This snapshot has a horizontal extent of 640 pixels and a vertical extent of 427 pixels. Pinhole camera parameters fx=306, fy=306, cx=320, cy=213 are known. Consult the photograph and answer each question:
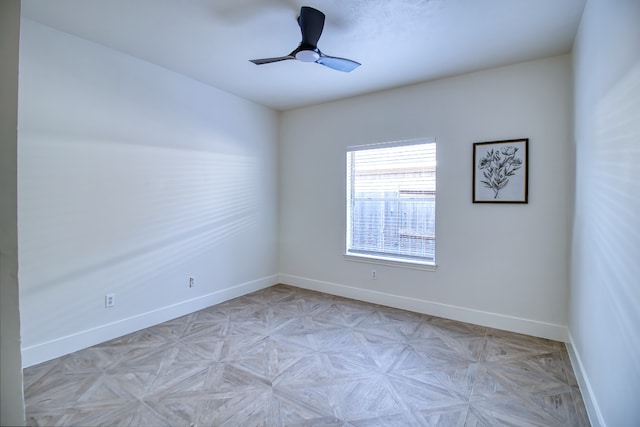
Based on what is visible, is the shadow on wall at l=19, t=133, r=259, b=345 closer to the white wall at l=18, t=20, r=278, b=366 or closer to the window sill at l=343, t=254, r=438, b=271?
the white wall at l=18, t=20, r=278, b=366

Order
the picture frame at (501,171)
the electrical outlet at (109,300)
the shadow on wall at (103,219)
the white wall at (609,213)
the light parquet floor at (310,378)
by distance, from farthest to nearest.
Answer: the picture frame at (501,171), the electrical outlet at (109,300), the shadow on wall at (103,219), the light parquet floor at (310,378), the white wall at (609,213)

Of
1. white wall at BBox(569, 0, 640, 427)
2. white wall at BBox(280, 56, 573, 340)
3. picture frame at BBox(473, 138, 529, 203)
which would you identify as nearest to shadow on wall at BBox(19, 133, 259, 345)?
white wall at BBox(280, 56, 573, 340)

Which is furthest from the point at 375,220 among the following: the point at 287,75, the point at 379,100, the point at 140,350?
the point at 140,350

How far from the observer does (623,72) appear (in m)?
1.50

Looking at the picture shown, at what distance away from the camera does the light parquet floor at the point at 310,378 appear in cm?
193

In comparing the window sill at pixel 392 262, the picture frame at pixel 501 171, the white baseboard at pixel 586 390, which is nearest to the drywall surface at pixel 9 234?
the white baseboard at pixel 586 390

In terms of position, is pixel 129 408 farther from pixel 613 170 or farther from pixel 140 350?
pixel 613 170

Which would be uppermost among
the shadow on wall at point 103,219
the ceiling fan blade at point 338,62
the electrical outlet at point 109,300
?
the ceiling fan blade at point 338,62

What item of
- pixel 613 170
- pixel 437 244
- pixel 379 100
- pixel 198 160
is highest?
pixel 379 100

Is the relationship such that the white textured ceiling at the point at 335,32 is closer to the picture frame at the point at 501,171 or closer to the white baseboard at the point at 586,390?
the picture frame at the point at 501,171

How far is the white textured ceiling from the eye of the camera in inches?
89.2

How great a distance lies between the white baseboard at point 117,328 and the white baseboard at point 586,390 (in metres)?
3.67

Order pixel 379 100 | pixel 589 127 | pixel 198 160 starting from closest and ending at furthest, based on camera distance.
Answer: pixel 589 127
pixel 198 160
pixel 379 100

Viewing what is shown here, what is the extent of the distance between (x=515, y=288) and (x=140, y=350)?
3687 millimetres
